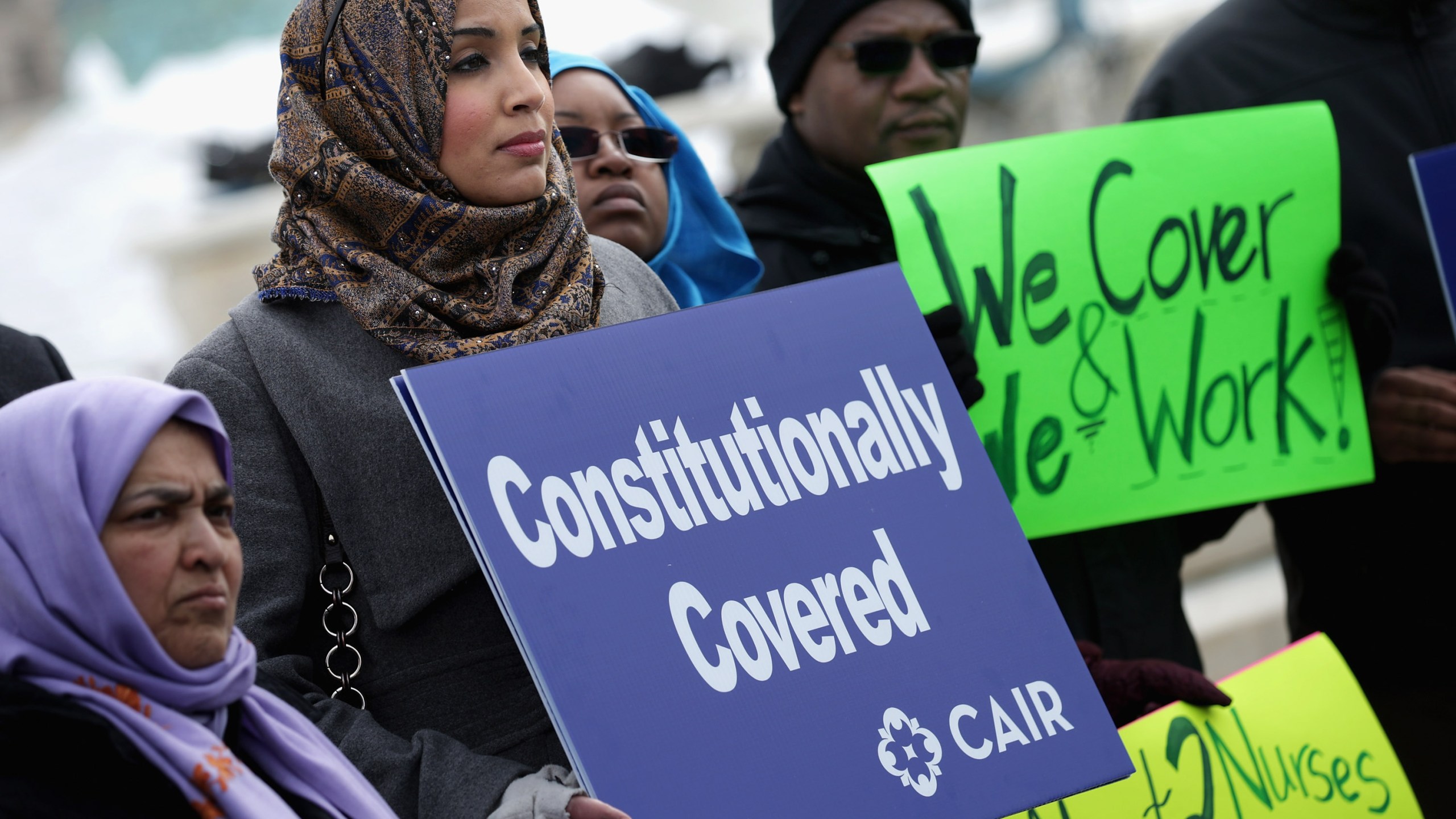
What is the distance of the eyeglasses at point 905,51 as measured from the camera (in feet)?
8.81

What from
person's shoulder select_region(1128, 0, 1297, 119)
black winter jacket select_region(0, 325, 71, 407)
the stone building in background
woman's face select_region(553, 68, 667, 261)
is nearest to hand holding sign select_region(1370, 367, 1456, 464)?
person's shoulder select_region(1128, 0, 1297, 119)

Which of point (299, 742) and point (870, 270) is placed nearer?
point (299, 742)

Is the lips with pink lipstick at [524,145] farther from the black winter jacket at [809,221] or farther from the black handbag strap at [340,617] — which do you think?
the black winter jacket at [809,221]

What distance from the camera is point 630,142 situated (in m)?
2.55

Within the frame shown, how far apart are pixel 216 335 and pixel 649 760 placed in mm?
690

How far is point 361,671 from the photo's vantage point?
1.60 metres

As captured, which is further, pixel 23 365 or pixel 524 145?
pixel 23 365

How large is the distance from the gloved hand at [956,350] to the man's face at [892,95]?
61 centimetres

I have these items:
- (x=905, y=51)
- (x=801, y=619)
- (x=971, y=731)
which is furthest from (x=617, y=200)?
(x=971, y=731)

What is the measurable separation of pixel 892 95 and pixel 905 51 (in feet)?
0.27

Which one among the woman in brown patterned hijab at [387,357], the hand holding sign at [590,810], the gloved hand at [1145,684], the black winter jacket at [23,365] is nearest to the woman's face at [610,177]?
the woman in brown patterned hijab at [387,357]

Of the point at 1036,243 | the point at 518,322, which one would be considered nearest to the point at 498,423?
the point at 518,322

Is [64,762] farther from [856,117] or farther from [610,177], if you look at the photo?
[856,117]

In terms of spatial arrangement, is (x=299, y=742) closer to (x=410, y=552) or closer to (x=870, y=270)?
(x=410, y=552)
